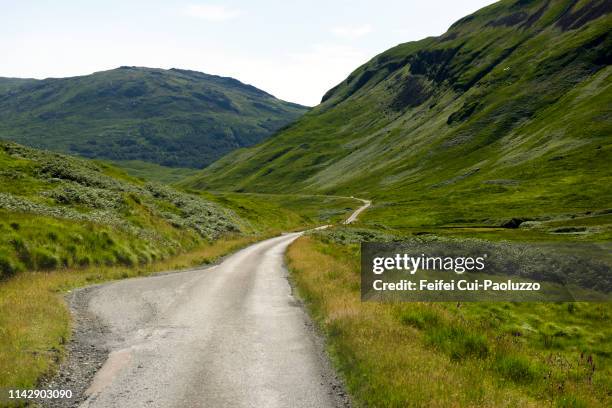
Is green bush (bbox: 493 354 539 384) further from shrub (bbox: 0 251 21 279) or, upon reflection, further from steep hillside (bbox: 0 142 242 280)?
steep hillside (bbox: 0 142 242 280)

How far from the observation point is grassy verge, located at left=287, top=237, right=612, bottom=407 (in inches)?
398

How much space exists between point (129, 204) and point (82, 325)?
105 ft

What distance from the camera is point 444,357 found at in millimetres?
12430

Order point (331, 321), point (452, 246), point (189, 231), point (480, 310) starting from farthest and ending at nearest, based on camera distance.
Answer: point (189, 231)
point (452, 246)
point (480, 310)
point (331, 321)

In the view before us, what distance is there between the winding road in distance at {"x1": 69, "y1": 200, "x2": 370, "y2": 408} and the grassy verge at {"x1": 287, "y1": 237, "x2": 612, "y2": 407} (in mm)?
832

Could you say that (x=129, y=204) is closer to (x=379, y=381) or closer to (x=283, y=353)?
(x=283, y=353)

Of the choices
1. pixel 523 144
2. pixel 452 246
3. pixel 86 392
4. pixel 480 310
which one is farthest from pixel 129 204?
pixel 523 144

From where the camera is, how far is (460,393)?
989cm

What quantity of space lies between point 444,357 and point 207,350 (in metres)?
6.64

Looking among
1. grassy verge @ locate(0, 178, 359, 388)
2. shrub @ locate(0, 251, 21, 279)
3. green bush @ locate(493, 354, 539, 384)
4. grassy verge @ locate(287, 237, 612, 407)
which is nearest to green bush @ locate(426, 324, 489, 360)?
grassy verge @ locate(287, 237, 612, 407)

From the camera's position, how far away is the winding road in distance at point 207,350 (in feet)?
34.9

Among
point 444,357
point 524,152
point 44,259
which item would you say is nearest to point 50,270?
point 44,259

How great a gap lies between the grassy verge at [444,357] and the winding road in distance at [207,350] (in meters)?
0.83

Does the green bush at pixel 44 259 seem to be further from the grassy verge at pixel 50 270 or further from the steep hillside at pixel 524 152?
the steep hillside at pixel 524 152
